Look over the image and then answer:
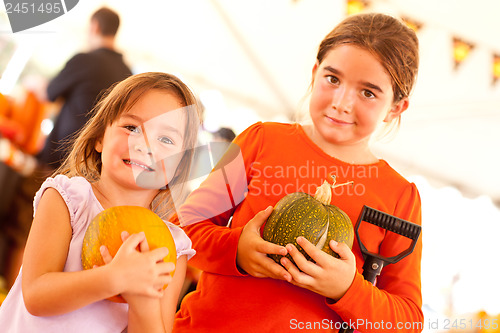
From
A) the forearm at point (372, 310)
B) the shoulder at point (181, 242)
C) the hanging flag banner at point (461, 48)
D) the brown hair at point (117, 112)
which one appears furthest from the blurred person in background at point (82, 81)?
the hanging flag banner at point (461, 48)

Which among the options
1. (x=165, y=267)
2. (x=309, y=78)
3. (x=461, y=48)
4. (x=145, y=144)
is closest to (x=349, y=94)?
(x=145, y=144)

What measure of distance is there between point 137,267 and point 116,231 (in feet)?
0.29

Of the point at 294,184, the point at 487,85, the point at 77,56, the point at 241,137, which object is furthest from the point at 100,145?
the point at 487,85

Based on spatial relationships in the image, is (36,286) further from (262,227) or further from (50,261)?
(262,227)

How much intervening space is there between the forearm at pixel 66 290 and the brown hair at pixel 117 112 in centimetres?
36

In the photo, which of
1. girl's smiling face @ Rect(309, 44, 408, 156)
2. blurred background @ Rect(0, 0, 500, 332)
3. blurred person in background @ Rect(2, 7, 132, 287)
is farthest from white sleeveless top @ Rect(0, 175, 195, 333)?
blurred background @ Rect(0, 0, 500, 332)

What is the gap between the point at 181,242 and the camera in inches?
50.4

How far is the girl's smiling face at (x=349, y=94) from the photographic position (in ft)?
4.45

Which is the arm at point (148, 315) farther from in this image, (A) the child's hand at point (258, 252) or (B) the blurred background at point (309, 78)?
(B) the blurred background at point (309, 78)

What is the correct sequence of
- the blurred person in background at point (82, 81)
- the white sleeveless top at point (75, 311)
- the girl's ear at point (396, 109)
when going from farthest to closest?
the blurred person in background at point (82, 81)
the girl's ear at point (396, 109)
the white sleeveless top at point (75, 311)

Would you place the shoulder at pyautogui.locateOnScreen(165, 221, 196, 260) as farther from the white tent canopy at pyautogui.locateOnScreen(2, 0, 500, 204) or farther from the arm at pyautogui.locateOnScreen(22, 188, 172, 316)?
the white tent canopy at pyautogui.locateOnScreen(2, 0, 500, 204)

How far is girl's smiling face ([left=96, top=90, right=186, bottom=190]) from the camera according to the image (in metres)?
1.21

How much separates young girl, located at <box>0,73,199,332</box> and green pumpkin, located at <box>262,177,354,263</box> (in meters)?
0.23

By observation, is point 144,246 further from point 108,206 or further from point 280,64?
point 280,64
